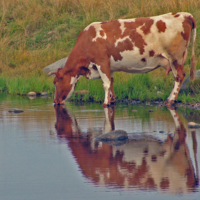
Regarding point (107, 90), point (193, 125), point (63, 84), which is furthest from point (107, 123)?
point (63, 84)

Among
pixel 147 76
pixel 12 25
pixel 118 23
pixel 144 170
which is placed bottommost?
pixel 144 170

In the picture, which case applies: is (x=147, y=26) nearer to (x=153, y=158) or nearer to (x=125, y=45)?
(x=125, y=45)

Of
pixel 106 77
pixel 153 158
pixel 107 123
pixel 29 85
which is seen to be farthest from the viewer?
pixel 29 85

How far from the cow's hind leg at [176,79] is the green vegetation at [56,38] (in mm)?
580

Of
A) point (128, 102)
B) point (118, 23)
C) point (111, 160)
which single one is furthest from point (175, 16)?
point (111, 160)

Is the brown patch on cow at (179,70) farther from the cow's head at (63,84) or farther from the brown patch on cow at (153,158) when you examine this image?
the brown patch on cow at (153,158)

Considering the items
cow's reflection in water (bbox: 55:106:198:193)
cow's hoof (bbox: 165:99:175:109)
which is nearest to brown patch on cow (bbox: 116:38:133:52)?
cow's hoof (bbox: 165:99:175:109)

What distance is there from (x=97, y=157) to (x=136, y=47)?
5353mm

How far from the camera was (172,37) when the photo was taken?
10.8 m

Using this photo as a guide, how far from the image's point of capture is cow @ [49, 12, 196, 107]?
10844 millimetres

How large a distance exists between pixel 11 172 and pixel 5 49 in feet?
47.2

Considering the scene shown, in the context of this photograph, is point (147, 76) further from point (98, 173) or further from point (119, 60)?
point (98, 173)

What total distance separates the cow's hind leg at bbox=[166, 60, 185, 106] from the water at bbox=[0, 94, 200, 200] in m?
1.47

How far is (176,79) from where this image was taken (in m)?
11.2
